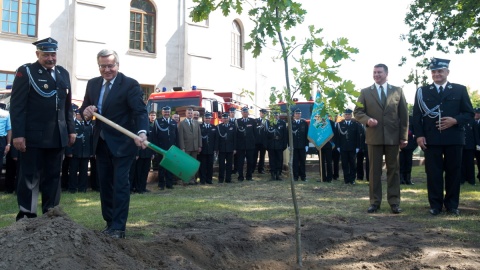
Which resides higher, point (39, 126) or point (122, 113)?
point (122, 113)

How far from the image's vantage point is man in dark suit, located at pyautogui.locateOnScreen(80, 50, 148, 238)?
19.5 ft

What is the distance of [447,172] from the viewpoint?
27.1 feet

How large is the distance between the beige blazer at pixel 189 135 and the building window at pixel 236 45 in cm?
1819

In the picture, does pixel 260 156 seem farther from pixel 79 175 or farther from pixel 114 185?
pixel 114 185

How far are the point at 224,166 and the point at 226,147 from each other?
0.60 metres

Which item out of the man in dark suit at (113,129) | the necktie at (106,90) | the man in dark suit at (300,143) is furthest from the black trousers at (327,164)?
the necktie at (106,90)

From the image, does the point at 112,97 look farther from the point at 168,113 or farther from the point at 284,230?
the point at 168,113

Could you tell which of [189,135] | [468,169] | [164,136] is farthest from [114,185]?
[468,169]

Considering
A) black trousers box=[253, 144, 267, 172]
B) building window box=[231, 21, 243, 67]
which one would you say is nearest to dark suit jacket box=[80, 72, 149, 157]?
black trousers box=[253, 144, 267, 172]

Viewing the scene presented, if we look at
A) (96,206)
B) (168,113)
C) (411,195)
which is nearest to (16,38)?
(168,113)

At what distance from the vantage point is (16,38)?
23.3m

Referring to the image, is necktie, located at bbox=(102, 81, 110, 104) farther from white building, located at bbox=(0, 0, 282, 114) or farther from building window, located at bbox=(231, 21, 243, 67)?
building window, located at bbox=(231, 21, 243, 67)

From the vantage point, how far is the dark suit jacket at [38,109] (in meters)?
6.00

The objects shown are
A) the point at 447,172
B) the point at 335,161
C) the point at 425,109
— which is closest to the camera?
the point at 447,172
